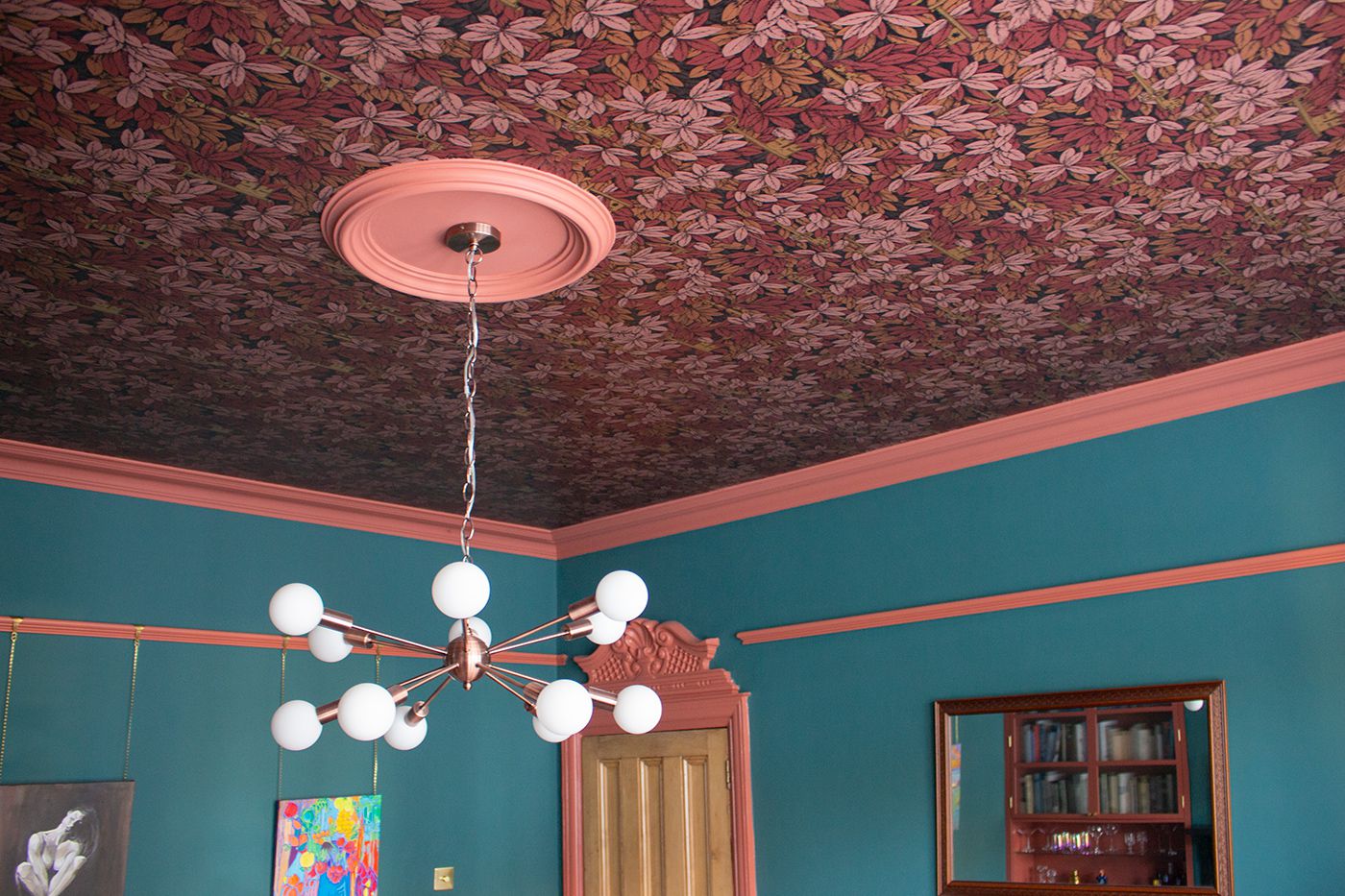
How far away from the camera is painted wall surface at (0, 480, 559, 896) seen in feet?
14.2

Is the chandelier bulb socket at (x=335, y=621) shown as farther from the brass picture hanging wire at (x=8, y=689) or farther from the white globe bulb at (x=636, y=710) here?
the brass picture hanging wire at (x=8, y=689)

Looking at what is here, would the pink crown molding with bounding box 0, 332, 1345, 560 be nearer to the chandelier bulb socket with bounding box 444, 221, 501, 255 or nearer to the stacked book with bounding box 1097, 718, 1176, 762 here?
the stacked book with bounding box 1097, 718, 1176, 762

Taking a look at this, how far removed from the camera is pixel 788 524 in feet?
16.9

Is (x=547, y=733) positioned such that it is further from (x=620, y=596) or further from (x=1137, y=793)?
(x=1137, y=793)

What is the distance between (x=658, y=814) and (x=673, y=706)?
0.49m

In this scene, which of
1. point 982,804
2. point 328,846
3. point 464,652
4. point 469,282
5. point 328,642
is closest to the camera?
point 464,652

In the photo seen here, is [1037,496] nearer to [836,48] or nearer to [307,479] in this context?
[836,48]

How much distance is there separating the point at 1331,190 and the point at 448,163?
6.49ft

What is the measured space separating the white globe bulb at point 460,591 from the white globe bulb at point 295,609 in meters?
0.32

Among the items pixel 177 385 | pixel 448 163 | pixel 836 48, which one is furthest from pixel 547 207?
pixel 177 385

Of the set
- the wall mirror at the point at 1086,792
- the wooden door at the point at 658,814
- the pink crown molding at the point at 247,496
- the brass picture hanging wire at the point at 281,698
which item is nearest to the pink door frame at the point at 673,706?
the wooden door at the point at 658,814

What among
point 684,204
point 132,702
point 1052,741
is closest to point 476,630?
point 684,204

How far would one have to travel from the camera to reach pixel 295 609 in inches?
95.0

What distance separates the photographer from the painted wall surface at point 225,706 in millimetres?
4316
